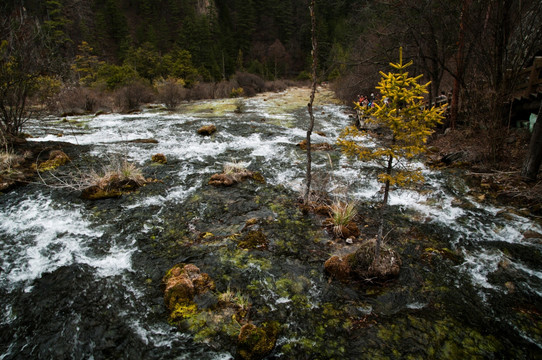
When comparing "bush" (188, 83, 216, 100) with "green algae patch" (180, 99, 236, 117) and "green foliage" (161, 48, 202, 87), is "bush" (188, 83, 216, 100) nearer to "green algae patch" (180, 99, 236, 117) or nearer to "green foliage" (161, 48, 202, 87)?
"green foliage" (161, 48, 202, 87)

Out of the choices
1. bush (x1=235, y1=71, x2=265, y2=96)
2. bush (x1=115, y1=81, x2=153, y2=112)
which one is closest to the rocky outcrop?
bush (x1=115, y1=81, x2=153, y2=112)

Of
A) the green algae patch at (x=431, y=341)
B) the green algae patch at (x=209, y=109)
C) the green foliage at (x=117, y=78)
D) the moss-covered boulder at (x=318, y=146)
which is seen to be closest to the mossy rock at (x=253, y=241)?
the green algae patch at (x=431, y=341)

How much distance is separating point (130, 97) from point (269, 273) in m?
22.3

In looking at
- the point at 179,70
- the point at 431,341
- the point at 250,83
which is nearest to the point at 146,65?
the point at 179,70

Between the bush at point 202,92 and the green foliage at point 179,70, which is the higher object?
the green foliage at point 179,70

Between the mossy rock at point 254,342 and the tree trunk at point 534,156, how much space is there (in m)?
7.64

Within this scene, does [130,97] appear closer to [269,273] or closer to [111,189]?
[111,189]

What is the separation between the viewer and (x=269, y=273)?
4.51 m

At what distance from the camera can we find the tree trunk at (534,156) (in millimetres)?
6547

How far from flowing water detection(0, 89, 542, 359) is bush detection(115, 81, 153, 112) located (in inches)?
624

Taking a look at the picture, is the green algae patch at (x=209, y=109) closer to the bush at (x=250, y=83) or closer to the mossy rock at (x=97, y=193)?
the bush at (x=250, y=83)

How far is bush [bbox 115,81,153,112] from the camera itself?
2166 centimetres

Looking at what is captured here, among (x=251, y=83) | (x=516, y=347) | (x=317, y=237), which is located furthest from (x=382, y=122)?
(x=251, y=83)

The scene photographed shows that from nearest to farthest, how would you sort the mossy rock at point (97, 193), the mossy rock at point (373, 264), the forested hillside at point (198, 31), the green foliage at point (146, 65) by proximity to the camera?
the mossy rock at point (373, 264) < the mossy rock at point (97, 193) < the green foliage at point (146, 65) < the forested hillside at point (198, 31)
